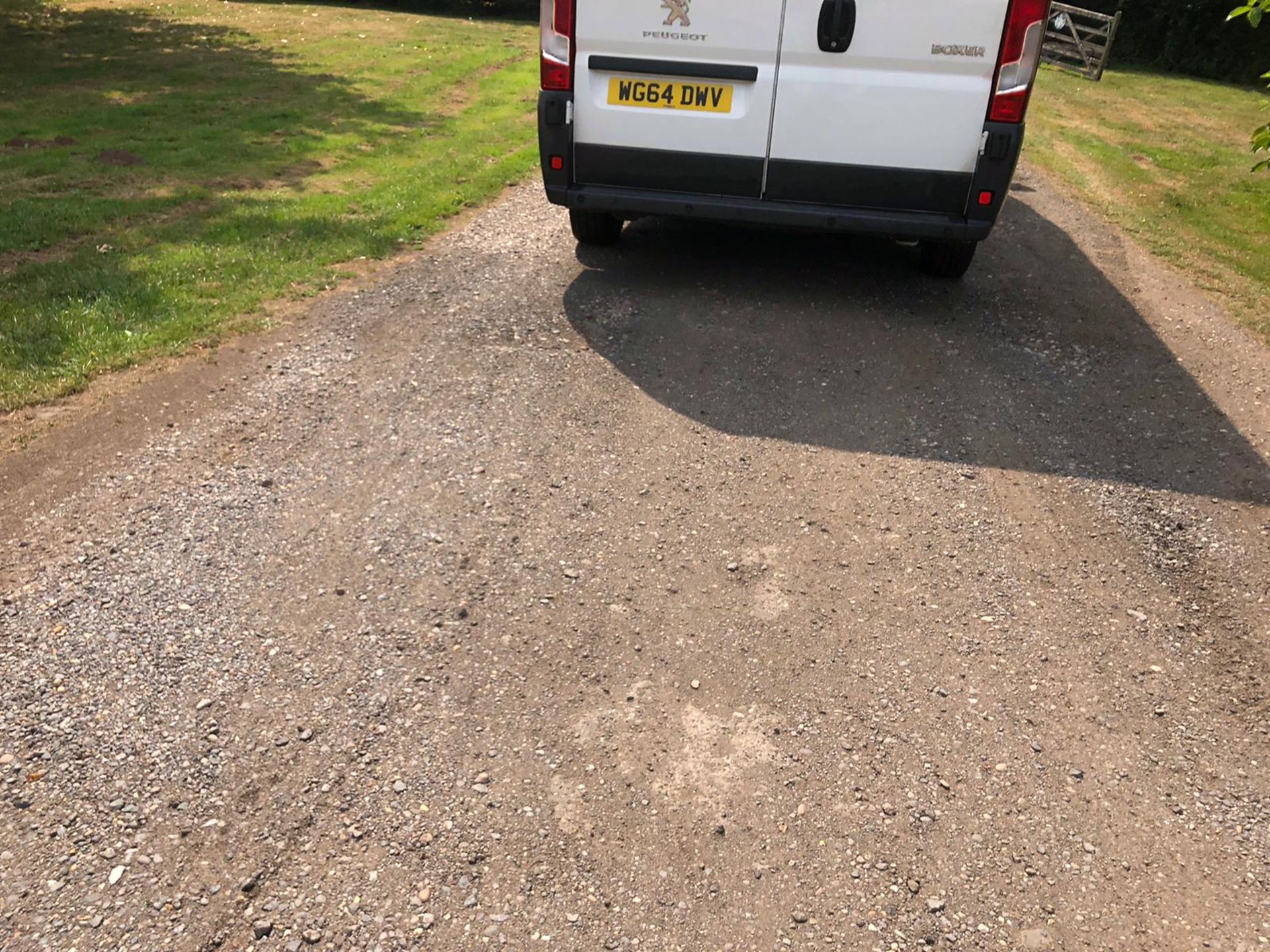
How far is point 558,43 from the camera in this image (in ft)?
19.4

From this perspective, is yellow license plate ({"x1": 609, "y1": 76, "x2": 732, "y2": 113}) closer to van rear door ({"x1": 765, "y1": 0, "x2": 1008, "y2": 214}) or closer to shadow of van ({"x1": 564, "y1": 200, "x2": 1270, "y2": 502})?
van rear door ({"x1": 765, "y1": 0, "x2": 1008, "y2": 214})

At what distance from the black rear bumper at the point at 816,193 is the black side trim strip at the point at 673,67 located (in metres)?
0.30

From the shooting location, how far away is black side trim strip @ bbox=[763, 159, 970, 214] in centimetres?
589

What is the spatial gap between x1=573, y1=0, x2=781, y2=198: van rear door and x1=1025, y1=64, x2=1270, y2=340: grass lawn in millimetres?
3861

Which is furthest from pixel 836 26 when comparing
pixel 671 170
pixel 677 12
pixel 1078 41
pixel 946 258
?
pixel 1078 41

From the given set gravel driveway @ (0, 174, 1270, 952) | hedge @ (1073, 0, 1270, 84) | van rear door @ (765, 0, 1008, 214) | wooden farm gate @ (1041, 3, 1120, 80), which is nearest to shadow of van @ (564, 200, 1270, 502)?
gravel driveway @ (0, 174, 1270, 952)

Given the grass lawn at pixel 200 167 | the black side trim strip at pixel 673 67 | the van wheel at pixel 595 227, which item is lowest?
the grass lawn at pixel 200 167

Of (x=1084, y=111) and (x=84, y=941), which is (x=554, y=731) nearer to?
(x=84, y=941)

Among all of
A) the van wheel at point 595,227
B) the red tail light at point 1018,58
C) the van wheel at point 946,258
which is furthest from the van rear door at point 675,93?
the van wheel at point 946,258

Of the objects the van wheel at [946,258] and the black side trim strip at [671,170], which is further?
the van wheel at [946,258]

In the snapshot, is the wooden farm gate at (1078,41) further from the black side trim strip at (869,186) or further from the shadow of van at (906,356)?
the black side trim strip at (869,186)

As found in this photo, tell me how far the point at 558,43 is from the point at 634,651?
13.2ft

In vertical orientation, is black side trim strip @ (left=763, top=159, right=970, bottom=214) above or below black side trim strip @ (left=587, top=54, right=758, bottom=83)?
A: below

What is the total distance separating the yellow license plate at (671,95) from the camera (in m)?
5.91
